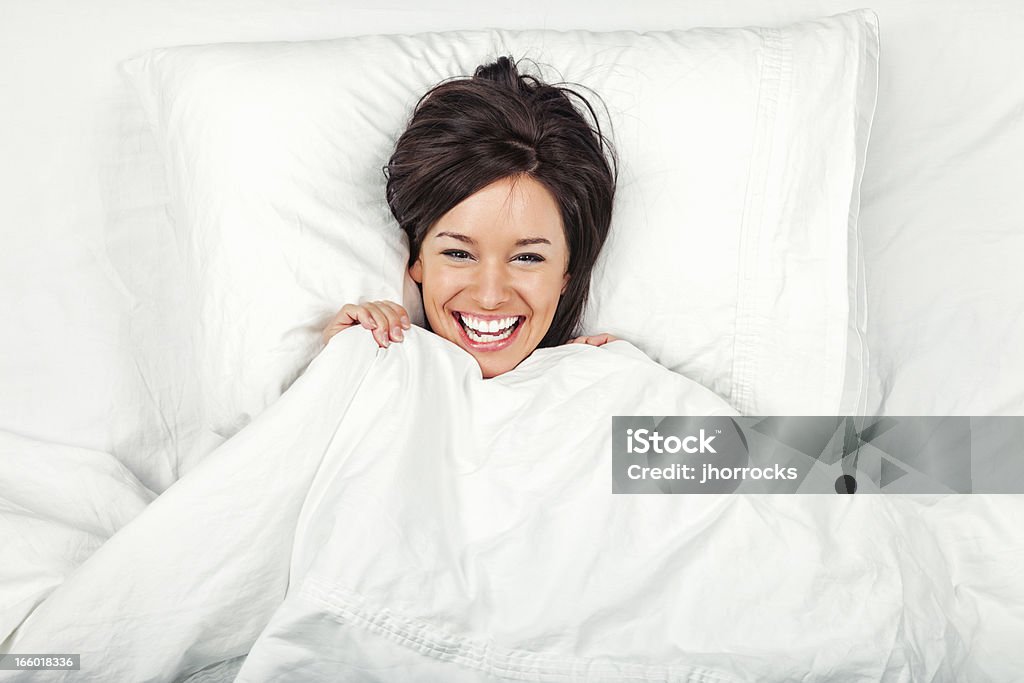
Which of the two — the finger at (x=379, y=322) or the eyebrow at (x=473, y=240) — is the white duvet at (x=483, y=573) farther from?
the eyebrow at (x=473, y=240)

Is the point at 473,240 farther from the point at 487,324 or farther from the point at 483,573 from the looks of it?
the point at 483,573

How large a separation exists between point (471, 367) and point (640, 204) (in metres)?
0.30

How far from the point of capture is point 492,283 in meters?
1.17

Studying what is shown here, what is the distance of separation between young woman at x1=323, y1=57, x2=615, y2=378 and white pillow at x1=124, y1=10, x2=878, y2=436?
4 centimetres

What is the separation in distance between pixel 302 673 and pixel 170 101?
74 centimetres

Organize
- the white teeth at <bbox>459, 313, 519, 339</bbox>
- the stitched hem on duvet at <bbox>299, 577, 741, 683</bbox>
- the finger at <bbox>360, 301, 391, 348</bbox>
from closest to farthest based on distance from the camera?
the stitched hem on duvet at <bbox>299, 577, 741, 683</bbox>, the finger at <bbox>360, 301, 391, 348</bbox>, the white teeth at <bbox>459, 313, 519, 339</bbox>

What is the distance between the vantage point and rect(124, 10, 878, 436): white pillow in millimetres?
1178

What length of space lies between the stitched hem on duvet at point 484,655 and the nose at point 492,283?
404 millimetres

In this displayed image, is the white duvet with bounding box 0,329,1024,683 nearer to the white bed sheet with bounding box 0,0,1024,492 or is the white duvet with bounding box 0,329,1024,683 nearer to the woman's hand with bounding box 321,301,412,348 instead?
the woman's hand with bounding box 321,301,412,348

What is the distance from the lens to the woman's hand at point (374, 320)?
1135 mm

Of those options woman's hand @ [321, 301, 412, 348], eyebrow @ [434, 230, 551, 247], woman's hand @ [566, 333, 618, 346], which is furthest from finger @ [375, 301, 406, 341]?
woman's hand @ [566, 333, 618, 346]

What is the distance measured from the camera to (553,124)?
1.20 m

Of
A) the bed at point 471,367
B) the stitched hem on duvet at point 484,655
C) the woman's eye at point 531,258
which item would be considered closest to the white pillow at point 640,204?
the bed at point 471,367

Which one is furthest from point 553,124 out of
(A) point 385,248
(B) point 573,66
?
(A) point 385,248
